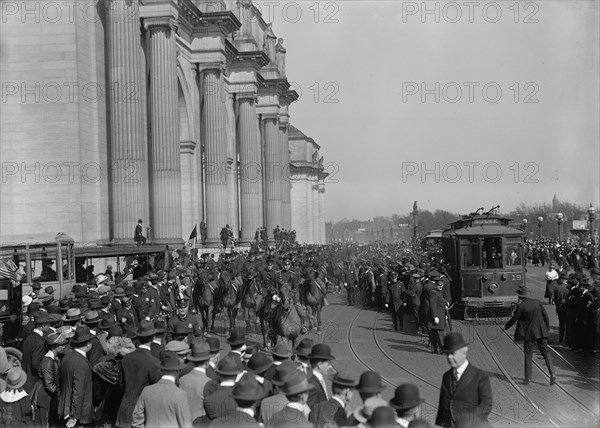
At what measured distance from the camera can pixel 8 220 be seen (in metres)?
27.4

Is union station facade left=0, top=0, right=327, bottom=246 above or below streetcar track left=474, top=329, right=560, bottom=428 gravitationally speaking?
above

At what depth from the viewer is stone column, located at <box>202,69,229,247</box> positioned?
142 ft

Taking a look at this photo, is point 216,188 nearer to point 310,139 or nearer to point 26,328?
point 26,328

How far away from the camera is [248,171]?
2154 inches

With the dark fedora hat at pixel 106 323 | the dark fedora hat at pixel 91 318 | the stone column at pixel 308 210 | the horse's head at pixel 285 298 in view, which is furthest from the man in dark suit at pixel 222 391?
Answer: the stone column at pixel 308 210

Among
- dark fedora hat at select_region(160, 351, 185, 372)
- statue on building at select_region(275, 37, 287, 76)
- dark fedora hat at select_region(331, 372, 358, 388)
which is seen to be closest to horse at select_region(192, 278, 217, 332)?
dark fedora hat at select_region(160, 351, 185, 372)

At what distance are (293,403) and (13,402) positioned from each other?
4311mm

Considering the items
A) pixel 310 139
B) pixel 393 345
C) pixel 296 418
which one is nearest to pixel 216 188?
pixel 393 345

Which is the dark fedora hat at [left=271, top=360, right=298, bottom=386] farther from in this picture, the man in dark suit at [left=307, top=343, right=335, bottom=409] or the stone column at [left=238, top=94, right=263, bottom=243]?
the stone column at [left=238, top=94, right=263, bottom=243]

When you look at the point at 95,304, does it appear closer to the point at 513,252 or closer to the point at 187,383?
the point at 187,383

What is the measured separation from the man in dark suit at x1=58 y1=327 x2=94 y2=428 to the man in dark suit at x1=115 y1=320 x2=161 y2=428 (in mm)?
602

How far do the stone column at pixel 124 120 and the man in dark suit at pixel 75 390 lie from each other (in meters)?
20.6

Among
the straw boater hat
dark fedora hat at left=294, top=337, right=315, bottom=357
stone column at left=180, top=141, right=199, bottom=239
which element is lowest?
the straw boater hat

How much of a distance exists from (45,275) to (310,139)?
85506 mm
